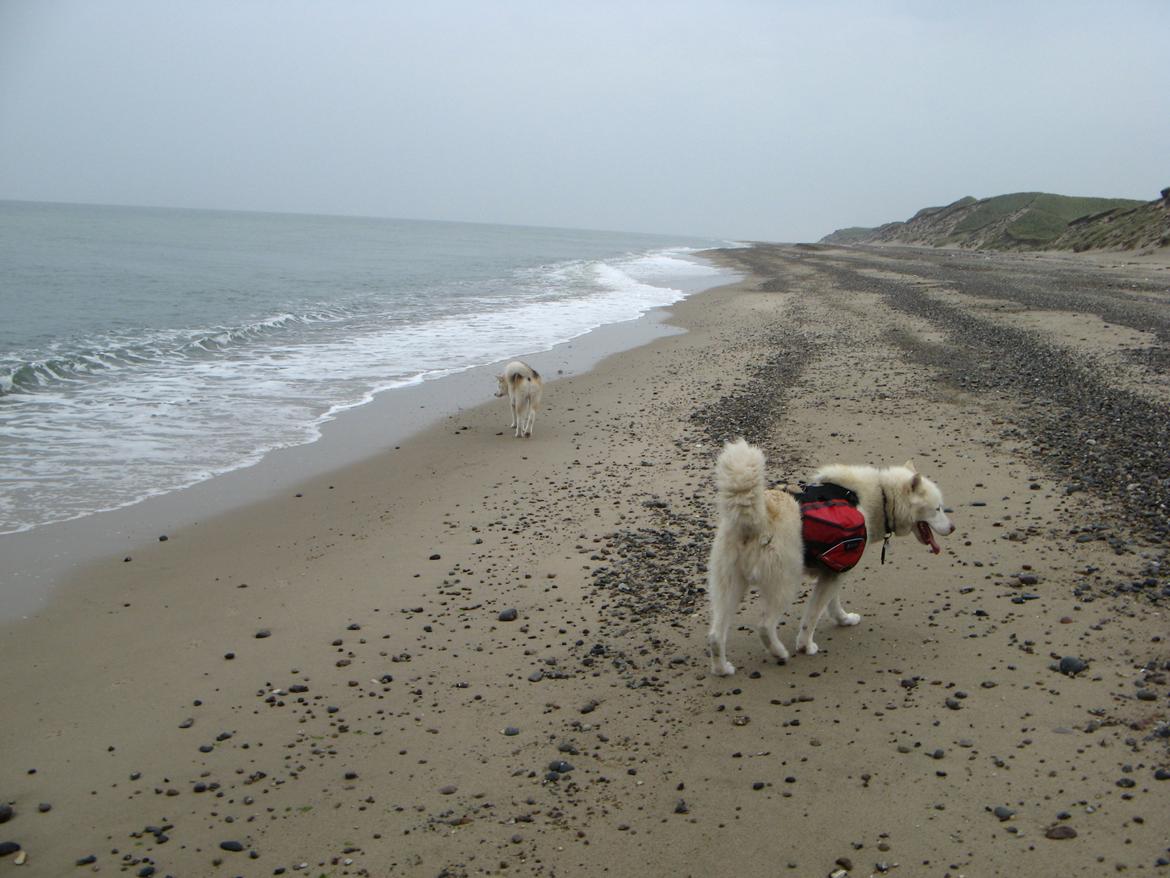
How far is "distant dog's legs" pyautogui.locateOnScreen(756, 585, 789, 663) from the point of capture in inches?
211

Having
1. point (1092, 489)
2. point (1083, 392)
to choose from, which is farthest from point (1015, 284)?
point (1092, 489)

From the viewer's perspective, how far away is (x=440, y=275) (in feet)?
159

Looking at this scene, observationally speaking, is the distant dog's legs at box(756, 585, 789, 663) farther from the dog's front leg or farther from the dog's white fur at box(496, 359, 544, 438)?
the dog's white fur at box(496, 359, 544, 438)

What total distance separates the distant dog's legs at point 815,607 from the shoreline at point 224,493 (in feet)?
19.7

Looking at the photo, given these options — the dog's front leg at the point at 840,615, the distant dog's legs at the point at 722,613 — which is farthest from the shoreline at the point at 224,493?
the dog's front leg at the point at 840,615

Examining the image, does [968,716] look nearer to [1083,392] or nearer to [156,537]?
[156,537]

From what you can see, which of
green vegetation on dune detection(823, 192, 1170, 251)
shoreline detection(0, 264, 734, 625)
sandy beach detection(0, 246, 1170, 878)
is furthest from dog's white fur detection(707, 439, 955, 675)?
green vegetation on dune detection(823, 192, 1170, 251)

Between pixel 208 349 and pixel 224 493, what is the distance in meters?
12.1

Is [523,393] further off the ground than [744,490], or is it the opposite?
[744,490]

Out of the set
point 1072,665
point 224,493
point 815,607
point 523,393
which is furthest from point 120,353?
point 1072,665

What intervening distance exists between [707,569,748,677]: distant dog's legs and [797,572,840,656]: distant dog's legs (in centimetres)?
56

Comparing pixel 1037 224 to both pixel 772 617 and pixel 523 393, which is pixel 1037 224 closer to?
pixel 523 393

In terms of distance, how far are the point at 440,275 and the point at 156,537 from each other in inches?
1649

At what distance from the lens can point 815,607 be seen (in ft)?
18.4
